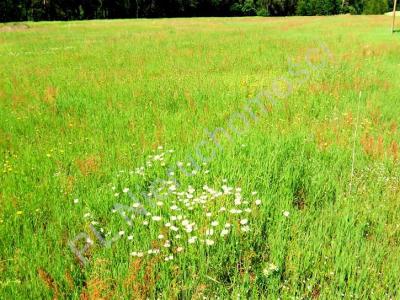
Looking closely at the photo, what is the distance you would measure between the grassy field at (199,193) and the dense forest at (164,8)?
5947cm

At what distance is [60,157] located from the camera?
5047 millimetres

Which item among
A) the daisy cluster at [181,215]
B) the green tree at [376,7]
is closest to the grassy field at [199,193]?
the daisy cluster at [181,215]

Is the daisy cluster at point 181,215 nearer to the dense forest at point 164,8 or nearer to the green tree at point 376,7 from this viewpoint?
the dense forest at point 164,8

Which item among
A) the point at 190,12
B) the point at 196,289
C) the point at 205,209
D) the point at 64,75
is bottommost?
the point at 196,289

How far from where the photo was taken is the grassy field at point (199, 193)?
280 centimetres

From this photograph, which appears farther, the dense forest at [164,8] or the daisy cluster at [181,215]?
the dense forest at [164,8]

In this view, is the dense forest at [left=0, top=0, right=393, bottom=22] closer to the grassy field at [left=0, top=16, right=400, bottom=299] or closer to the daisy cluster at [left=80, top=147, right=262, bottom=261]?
the grassy field at [left=0, top=16, right=400, bottom=299]

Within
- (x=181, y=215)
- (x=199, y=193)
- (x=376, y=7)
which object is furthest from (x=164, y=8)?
(x=181, y=215)

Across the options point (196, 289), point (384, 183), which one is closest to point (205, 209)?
point (196, 289)

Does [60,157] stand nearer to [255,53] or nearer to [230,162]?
[230,162]

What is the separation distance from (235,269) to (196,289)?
0.40 m

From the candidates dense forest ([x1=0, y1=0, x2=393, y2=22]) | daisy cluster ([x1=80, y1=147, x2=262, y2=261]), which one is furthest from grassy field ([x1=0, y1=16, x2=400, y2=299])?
dense forest ([x1=0, y1=0, x2=393, y2=22])

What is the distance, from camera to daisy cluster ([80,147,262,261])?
3082mm

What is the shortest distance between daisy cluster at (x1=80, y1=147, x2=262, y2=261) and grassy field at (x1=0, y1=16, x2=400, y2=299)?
0.02 metres
